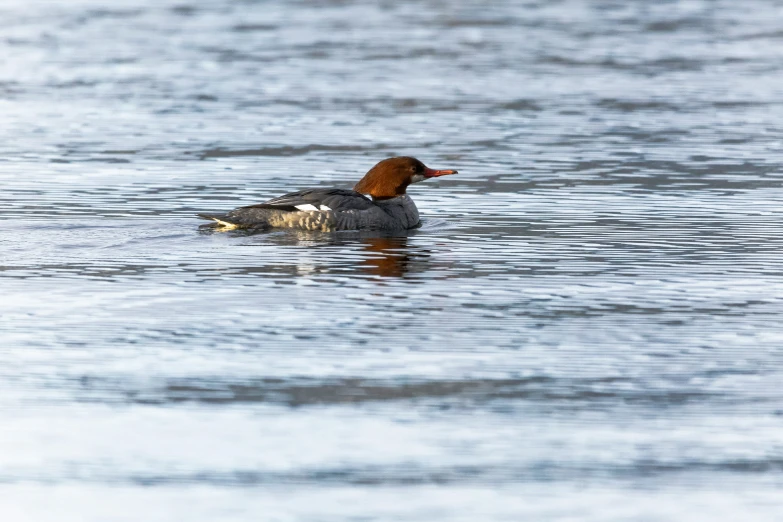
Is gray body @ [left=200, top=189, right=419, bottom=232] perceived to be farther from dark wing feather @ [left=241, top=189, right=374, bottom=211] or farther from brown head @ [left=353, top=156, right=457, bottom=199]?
brown head @ [left=353, top=156, right=457, bottom=199]

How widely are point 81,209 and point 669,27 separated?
23.1 m

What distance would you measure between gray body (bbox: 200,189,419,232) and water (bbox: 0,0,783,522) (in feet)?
0.59

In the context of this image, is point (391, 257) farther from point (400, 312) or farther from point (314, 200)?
point (400, 312)

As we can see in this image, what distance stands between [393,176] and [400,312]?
422cm

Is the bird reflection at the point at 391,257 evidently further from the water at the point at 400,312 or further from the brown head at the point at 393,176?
the brown head at the point at 393,176

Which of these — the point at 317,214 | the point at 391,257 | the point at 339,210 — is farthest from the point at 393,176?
the point at 391,257

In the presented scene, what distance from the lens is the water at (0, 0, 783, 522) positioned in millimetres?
6527

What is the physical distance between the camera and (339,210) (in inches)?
510

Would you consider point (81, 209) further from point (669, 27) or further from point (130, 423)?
point (669, 27)

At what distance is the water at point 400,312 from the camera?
21.4 feet

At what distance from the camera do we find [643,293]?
10.2m

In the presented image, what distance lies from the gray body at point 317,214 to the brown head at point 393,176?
1.31ft

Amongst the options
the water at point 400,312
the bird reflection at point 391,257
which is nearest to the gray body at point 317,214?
the water at point 400,312

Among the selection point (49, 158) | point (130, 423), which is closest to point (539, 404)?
point (130, 423)
